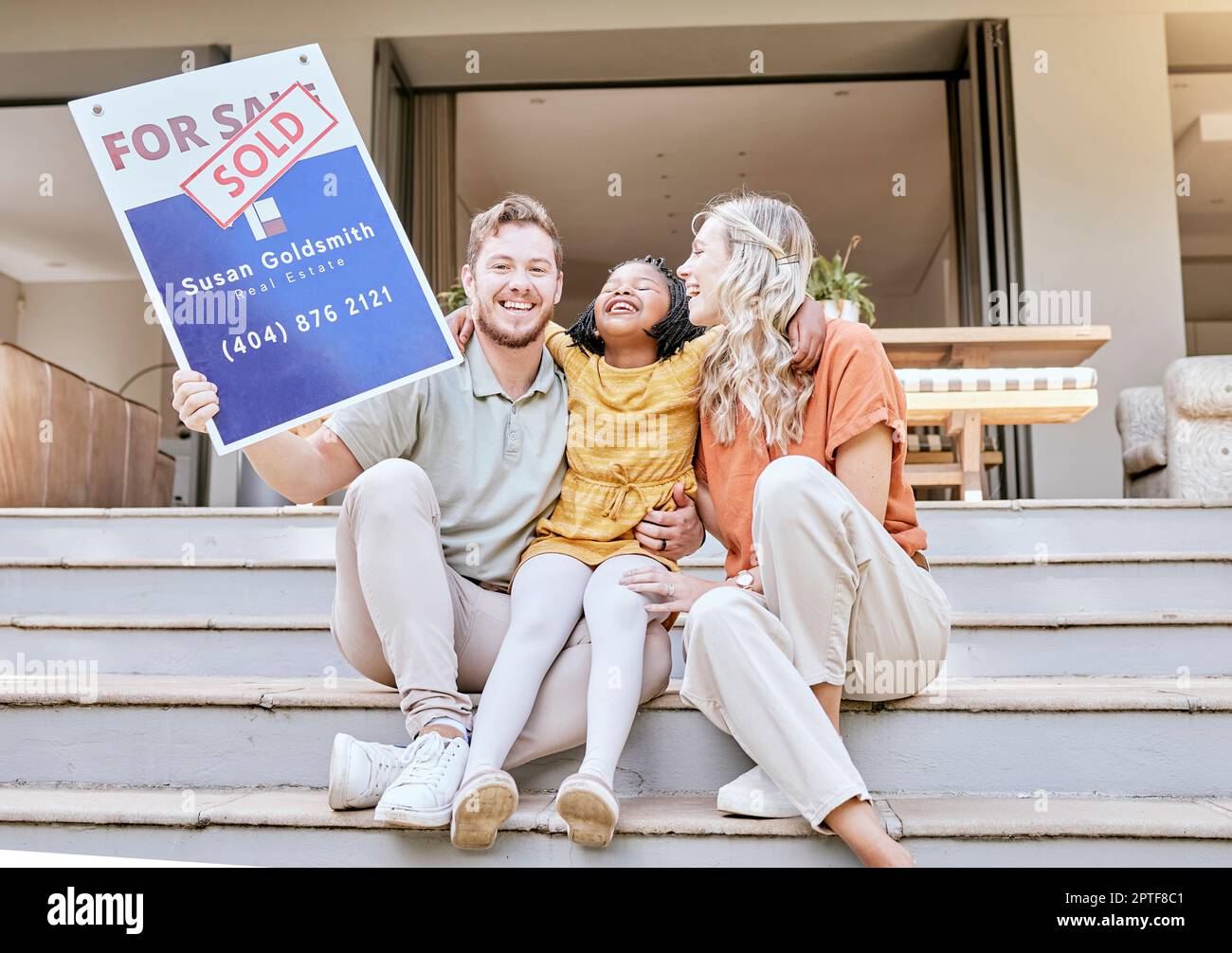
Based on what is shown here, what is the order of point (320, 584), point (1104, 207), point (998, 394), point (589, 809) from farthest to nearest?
point (1104, 207) < point (998, 394) < point (320, 584) < point (589, 809)

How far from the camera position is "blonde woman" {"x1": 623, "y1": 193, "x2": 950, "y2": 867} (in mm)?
1234

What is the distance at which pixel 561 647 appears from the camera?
4.64ft

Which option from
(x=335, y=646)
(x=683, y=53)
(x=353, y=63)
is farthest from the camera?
(x=683, y=53)

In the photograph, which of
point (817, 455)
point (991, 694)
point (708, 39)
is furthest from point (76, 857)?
point (708, 39)

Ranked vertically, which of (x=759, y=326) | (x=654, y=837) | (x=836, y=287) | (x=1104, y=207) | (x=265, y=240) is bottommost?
(x=654, y=837)

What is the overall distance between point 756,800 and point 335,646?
2.88 ft

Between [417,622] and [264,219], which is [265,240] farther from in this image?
[417,622]

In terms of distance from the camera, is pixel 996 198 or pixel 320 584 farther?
pixel 996 198

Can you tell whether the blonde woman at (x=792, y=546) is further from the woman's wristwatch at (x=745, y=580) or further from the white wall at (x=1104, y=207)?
the white wall at (x=1104, y=207)

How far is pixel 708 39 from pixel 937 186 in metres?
2.83

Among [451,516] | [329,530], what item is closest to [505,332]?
[451,516]

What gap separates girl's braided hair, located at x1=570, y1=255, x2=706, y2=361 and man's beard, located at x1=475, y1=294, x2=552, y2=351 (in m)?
0.07

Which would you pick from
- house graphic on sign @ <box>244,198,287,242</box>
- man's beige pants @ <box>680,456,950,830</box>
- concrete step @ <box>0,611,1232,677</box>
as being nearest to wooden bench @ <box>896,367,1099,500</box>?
concrete step @ <box>0,611,1232,677</box>
